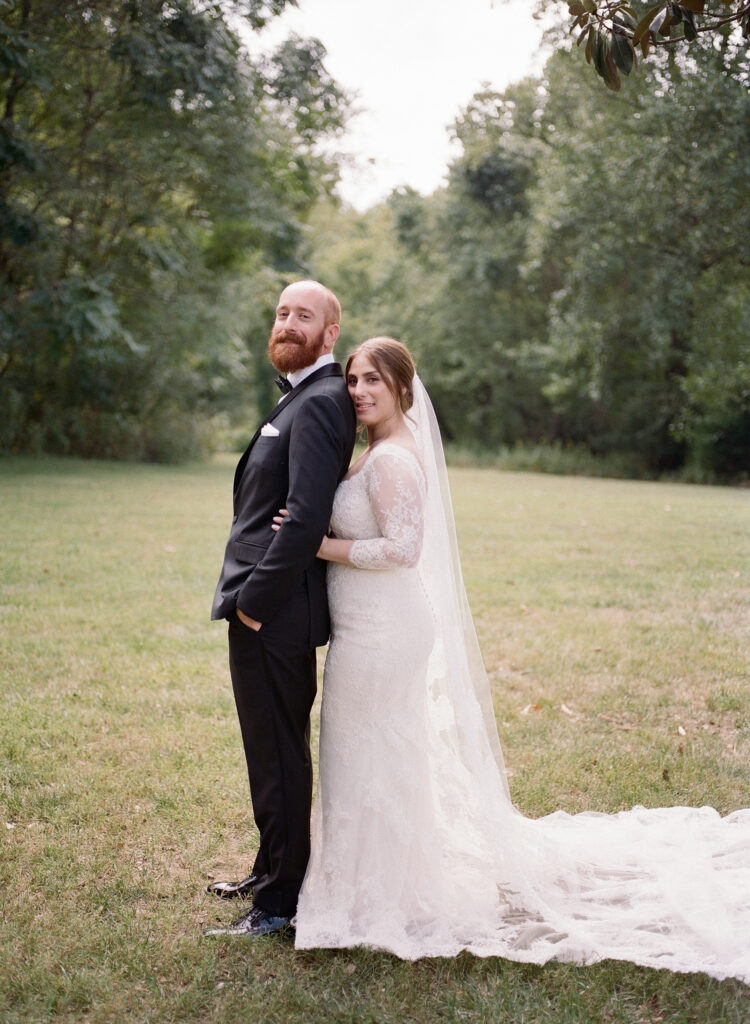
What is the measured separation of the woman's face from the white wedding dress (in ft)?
0.49

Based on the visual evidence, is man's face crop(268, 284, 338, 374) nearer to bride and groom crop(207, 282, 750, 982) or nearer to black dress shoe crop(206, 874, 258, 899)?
bride and groom crop(207, 282, 750, 982)

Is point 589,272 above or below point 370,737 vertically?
above

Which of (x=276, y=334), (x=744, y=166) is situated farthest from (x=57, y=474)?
(x=276, y=334)

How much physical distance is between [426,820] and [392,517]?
1.11 m

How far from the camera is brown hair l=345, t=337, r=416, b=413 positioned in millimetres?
3203

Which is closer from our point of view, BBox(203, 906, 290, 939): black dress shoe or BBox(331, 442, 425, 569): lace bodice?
BBox(331, 442, 425, 569): lace bodice

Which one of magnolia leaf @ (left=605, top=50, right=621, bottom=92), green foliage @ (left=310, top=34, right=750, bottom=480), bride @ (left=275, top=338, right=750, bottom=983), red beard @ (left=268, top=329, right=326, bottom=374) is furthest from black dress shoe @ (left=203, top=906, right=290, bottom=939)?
green foliage @ (left=310, top=34, right=750, bottom=480)

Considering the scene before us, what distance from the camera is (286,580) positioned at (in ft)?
9.78

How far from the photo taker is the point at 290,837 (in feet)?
10.7

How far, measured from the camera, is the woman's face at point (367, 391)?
320 cm

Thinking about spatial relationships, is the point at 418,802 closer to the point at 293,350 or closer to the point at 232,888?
the point at 232,888

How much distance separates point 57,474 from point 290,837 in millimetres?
17047

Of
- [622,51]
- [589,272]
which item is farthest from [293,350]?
[589,272]

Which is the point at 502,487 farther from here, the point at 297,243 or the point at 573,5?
the point at 573,5
